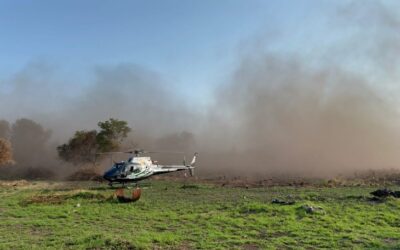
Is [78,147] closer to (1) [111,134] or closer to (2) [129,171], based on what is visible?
(1) [111,134]

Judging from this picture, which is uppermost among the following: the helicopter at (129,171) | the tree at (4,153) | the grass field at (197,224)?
the tree at (4,153)

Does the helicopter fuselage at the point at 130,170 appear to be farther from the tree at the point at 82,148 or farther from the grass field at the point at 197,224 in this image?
the tree at the point at 82,148

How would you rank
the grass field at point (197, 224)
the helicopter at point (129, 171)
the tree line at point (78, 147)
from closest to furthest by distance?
the grass field at point (197, 224), the helicopter at point (129, 171), the tree line at point (78, 147)

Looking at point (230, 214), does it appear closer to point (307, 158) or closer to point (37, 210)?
point (37, 210)

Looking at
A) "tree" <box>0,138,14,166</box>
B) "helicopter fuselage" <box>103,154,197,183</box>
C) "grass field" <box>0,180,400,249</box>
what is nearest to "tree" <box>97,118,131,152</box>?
"tree" <box>0,138,14,166</box>

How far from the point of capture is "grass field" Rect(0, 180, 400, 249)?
37.5ft

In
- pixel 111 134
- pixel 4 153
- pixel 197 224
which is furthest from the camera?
pixel 111 134

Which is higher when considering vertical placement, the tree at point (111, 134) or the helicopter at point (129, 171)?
the tree at point (111, 134)

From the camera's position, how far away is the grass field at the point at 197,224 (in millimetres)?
11422

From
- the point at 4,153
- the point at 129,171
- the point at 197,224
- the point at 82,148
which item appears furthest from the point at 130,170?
the point at 82,148

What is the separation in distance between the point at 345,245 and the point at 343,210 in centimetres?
599

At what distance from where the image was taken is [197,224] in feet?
47.4

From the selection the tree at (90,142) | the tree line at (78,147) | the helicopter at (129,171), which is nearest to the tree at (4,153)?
the tree line at (78,147)

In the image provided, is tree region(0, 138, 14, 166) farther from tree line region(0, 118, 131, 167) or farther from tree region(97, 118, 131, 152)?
tree region(97, 118, 131, 152)
